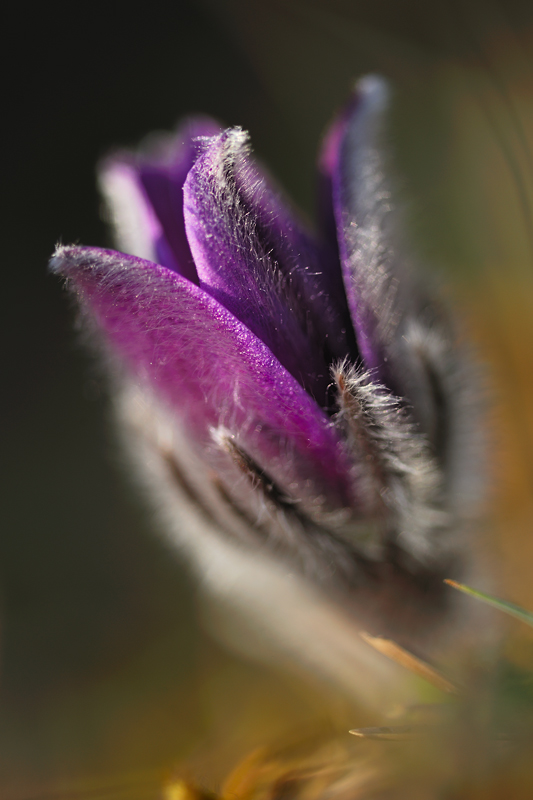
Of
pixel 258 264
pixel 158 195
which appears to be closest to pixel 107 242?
pixel 158 195

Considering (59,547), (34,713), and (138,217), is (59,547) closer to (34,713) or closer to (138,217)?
(34,713)

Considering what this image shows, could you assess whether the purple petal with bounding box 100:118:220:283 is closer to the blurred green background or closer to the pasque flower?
the pasque flower

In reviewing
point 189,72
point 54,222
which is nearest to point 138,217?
point 54,222

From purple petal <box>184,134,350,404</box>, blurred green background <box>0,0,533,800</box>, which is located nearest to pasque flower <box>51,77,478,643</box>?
purple petal <box>184,134,350,404</box>

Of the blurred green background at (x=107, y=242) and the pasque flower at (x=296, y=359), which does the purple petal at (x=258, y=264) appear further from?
the blurred green background at (x=107, y=242)

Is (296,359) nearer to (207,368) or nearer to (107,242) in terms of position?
(207,368)

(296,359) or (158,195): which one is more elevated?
(158,195)
